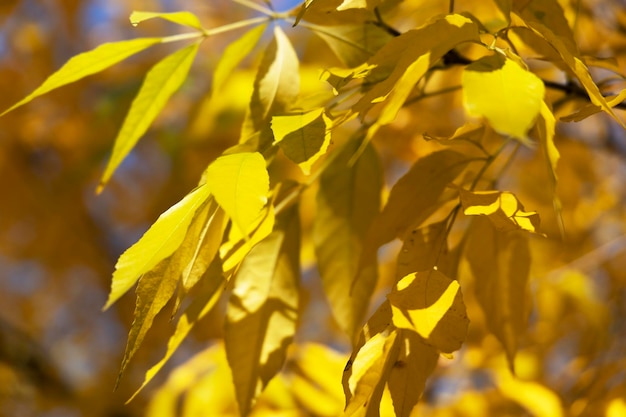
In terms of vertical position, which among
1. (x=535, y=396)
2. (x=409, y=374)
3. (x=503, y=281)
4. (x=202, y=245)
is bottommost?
(x=535, y=396)

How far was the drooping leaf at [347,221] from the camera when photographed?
62cm

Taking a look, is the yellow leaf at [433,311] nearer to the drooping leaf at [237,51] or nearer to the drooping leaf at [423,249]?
the drooping leaf at [423,249]

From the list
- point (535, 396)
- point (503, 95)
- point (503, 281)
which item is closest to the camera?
point (503, 95)

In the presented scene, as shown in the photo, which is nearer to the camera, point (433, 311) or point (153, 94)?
point (433, 311)

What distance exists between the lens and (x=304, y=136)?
15.5 inches

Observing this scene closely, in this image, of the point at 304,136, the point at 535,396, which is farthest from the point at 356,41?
the point at 535,396

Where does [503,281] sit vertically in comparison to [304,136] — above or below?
below

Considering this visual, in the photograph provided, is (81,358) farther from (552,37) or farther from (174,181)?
(552,37)

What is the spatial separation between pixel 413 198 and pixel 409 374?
14 cm

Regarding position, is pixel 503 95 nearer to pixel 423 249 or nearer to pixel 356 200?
pixel 423 249

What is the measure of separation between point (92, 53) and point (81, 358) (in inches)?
99.6

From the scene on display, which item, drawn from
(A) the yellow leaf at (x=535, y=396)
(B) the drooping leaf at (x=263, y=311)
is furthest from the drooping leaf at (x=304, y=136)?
(A) the yellow leaf at (x=535, y=396)

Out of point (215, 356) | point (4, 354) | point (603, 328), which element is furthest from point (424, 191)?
point (4, 354)

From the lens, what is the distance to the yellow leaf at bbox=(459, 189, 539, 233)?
0.39m
